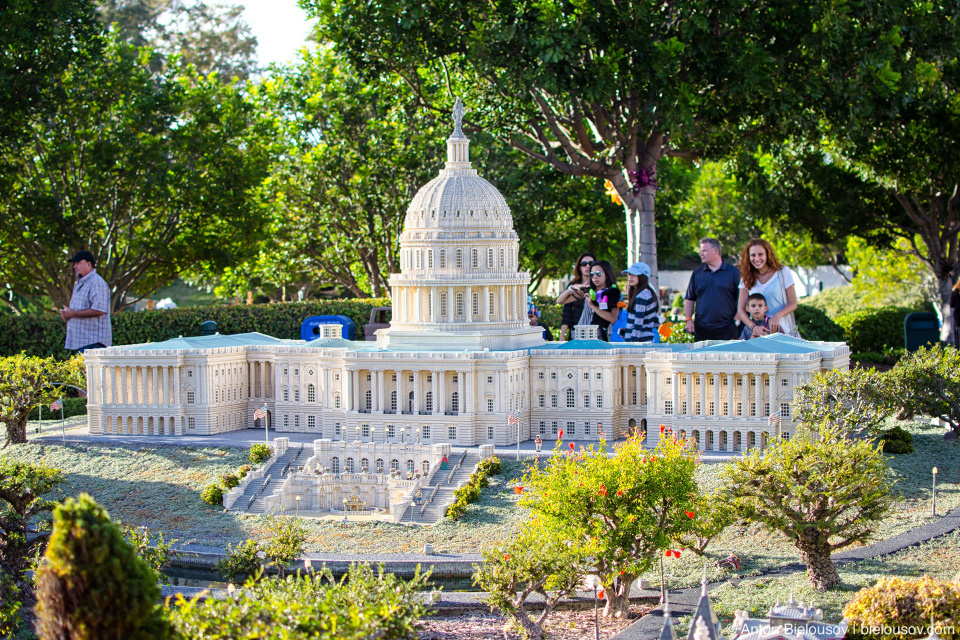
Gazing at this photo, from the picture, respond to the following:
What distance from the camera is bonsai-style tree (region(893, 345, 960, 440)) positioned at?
53.7m

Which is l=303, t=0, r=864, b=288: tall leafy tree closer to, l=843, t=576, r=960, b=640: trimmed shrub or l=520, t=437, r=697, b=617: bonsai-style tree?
l=520, t=437, r=697, b=617: bonsai-style tree

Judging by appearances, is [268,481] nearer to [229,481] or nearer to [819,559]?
[229,481]

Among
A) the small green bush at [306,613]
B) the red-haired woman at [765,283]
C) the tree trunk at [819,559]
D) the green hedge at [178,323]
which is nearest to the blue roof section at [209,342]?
the green hedge at [178,323]

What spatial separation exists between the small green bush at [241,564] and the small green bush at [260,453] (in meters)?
13.8

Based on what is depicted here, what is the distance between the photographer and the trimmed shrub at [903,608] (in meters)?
33.3

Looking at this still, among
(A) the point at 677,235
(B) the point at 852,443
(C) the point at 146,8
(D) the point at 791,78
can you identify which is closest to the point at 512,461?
(B) the point at 852,443

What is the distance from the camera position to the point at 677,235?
9844 centimetres

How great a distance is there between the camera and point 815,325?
7981cm

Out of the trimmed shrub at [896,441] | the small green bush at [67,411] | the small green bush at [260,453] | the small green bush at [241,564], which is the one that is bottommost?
the small green bush at [241,564]

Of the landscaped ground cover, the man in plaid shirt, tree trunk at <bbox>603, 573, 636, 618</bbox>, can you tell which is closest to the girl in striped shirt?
the landscaped ground cover

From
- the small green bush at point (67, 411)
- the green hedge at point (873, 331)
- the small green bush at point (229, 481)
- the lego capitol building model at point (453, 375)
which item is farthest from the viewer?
the green hedge at point (873, 331)

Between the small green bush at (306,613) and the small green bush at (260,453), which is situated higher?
the small green bush at (260,453)

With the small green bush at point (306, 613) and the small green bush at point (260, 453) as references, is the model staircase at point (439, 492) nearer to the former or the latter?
the small green bush at point (260, 453)

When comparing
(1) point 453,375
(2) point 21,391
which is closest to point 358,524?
(1) point 453,375
